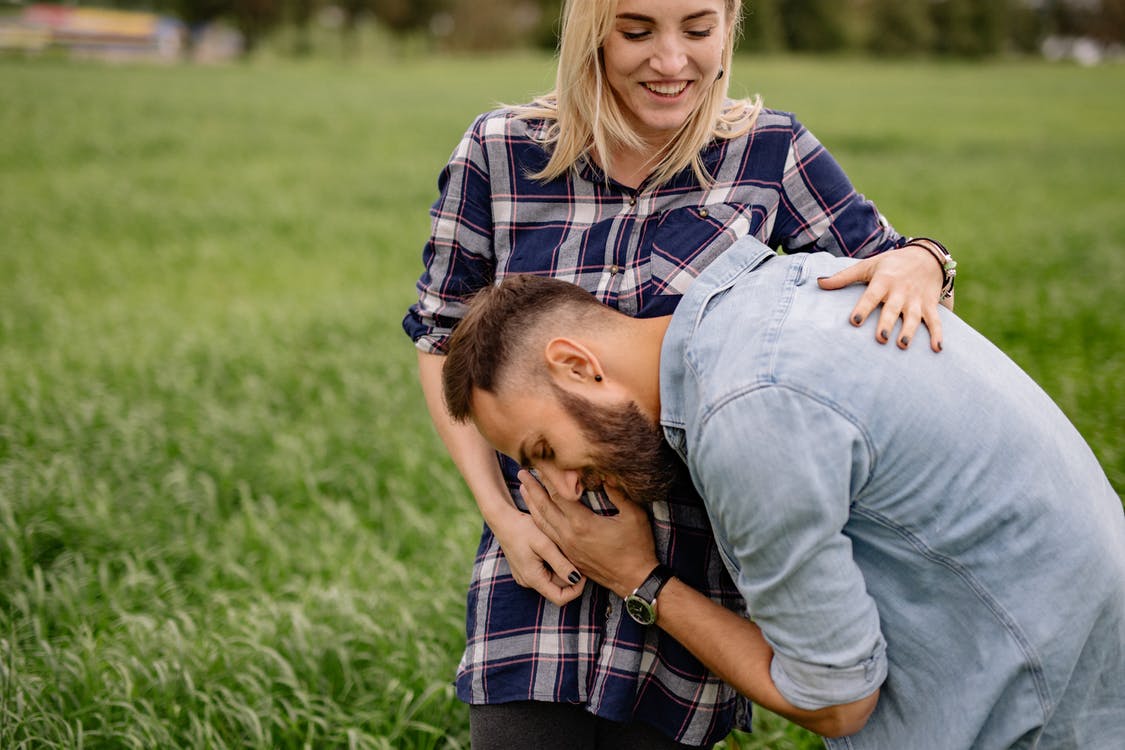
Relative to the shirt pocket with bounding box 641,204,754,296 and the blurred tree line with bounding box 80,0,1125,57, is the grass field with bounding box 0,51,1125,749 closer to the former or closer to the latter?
the shirt pocket with bounding box 641,204,754,296

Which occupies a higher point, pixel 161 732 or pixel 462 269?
pixel 462 269

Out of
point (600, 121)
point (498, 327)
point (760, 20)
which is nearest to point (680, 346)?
point (498, 327)

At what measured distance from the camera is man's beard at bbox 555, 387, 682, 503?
5.50 feet

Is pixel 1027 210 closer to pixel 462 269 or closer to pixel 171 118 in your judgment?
pixel 462 269

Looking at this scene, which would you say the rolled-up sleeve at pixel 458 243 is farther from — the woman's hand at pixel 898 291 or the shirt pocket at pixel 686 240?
the woman's hand at pixel 898 291

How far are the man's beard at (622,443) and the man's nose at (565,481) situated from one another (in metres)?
0.02

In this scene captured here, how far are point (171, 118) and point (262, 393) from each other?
→ 14.2 m

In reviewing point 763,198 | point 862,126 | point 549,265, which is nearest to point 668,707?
point 549,265

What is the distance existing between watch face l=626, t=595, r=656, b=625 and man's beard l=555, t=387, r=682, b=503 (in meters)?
0.25

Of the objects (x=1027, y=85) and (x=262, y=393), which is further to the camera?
(x=1027, y=85)

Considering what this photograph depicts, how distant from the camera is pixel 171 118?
17875mm

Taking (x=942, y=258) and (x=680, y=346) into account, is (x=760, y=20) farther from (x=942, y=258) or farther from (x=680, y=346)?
(x=680, y=346)

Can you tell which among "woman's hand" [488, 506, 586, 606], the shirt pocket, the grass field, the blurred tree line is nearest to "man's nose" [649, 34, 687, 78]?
the shirt pocket

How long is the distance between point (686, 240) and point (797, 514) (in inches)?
29.8
